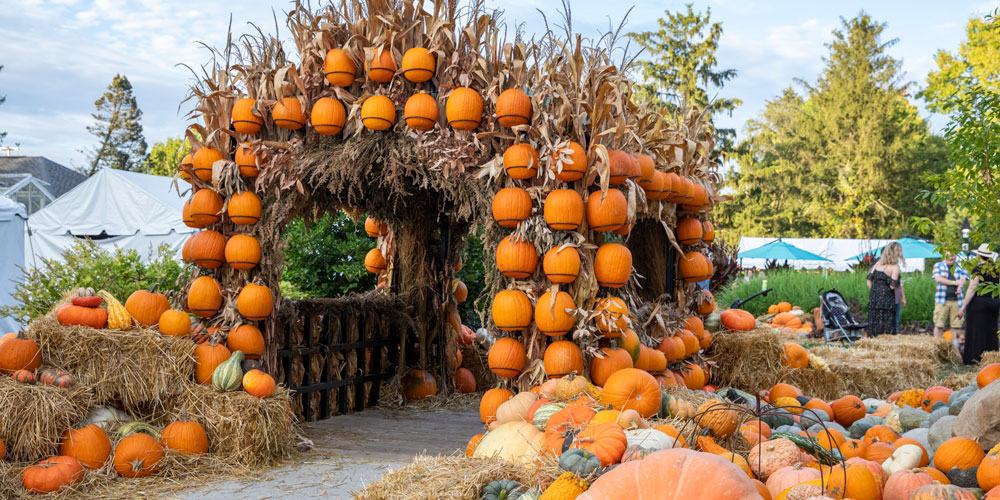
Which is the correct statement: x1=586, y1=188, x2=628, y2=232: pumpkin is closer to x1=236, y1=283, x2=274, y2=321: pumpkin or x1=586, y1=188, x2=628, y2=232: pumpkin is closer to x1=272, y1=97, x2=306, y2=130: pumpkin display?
x1=272, y1=97, x2=306, y2=130: pumpkin display

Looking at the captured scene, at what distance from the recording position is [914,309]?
15.0m

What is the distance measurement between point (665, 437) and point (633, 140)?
2548 millimetres

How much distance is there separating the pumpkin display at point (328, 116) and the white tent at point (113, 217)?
10.3 meters

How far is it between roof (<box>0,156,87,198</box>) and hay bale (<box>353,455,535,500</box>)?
29189mm

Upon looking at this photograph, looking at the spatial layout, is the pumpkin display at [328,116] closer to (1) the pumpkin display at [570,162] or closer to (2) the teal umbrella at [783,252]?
(1) the pumpkin display at [570,162]

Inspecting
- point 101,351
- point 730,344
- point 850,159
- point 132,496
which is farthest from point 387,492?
point 850,159

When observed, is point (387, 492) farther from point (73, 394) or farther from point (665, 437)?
point (73, 394)

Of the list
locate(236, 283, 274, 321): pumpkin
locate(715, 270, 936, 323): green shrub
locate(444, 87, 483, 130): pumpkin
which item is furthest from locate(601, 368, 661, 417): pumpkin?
locate(715, 270, 936, 323): green shrub

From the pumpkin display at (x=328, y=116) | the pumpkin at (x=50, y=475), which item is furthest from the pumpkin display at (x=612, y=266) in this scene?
the pumpkin at (x=50, y=475)

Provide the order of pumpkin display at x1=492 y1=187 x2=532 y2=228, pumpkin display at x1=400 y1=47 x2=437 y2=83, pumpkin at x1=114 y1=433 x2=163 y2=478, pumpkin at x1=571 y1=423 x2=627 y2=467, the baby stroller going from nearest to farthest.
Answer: pumpkin at x1=571 y1=423 x2=627 y2=467 < pumpkin at x1=114 y1=433 x2=163 y2=478 < pumpkin display at x1=492 y1=187 x2=532 y2=228 < pumpkin display at x1=400 y1=47 x2=437 y2=83 < the baby stroller

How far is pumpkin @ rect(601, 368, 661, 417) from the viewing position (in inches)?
167

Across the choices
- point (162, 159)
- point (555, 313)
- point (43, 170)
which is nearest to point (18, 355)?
point (555, 313)

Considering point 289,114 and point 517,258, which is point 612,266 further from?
point 289,114

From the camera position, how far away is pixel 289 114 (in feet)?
18.5
